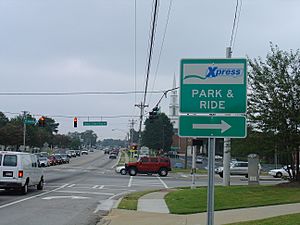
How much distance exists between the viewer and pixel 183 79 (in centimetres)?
647

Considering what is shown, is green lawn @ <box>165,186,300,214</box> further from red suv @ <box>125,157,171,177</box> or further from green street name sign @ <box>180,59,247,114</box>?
red suv @ <box>125,157,171,177</box>

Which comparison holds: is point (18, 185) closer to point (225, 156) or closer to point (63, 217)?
point (63, 217)

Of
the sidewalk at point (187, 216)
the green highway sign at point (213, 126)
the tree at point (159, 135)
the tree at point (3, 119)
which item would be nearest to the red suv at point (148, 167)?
the sidewalk at point (187, 216)

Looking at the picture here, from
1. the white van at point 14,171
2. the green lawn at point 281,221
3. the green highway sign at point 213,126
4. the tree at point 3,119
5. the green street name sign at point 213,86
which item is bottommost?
Result: the green lawn at point 281,221

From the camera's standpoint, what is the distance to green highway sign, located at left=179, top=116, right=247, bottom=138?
635 cm

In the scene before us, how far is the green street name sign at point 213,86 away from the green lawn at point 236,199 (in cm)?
1013

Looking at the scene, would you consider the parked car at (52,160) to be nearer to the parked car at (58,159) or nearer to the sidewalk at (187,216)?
the parked car at (58,159)

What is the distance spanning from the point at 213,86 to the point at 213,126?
511 millimetres

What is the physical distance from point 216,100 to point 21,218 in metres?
10.0

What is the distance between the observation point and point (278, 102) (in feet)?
72.0

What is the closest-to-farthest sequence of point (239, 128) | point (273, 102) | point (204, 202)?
point (239, 128) < point (204, 202) < point (273, 102)

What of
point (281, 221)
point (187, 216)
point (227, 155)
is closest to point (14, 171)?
point (187, 216)

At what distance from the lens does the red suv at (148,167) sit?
158 feet

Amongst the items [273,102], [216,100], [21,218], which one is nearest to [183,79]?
[216,100]
